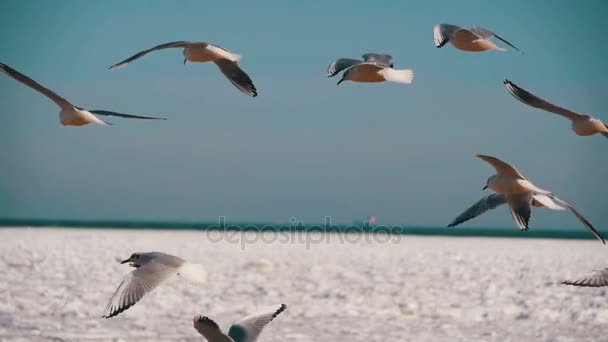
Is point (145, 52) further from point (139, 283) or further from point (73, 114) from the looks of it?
point (139, 283)

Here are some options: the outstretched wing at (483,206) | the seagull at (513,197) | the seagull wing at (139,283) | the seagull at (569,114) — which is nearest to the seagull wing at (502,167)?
the seagull at (513,197)

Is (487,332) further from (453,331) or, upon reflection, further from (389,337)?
(389,337)

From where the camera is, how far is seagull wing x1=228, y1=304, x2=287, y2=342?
294 centimetres

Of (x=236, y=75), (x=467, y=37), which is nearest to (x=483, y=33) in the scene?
(x=467, y=37)

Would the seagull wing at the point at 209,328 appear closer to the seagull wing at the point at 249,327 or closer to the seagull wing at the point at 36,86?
the seagull wing at the point at 249,327

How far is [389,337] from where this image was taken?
229 inches

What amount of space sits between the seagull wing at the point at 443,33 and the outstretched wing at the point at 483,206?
25.3 inches

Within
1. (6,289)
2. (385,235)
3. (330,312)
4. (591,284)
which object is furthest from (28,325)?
(385,235)

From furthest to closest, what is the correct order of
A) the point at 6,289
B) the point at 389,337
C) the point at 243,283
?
1. the point at 243,283
2. the point at 6,289
3. the point at 389,337

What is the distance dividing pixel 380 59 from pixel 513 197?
2.49 ft

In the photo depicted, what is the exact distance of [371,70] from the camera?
10.2 ft

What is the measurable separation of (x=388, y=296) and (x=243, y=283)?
1.65 meters

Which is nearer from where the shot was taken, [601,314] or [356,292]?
[601,314]

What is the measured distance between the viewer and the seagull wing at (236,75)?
2947 millimetres
